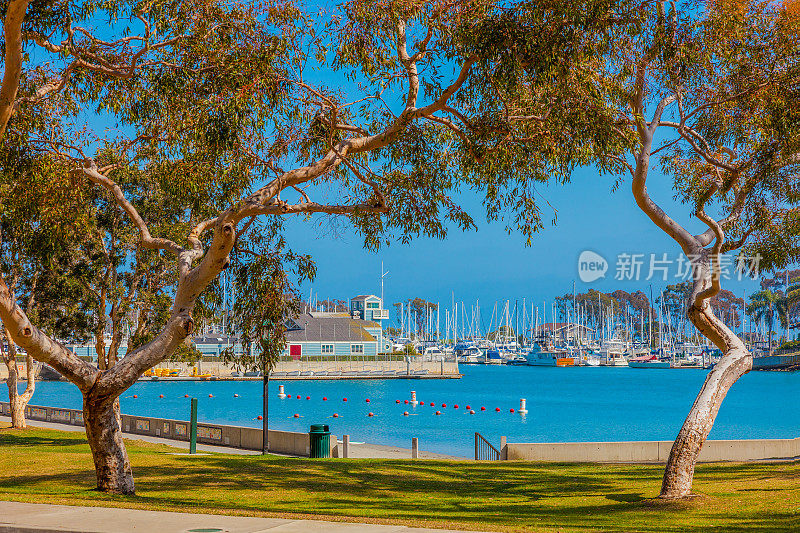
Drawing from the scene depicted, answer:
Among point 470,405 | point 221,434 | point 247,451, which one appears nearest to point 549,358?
point 470,405

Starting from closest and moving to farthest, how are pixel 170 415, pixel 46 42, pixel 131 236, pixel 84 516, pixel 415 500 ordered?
pixel 84 516 → pixel 46 42 → pixel 415 500 → pixel 131 236 → pixel 170 415

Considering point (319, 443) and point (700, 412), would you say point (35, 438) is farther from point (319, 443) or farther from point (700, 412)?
point (700, 412)

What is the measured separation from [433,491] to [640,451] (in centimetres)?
973

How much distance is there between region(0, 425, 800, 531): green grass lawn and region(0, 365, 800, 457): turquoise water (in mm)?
19789

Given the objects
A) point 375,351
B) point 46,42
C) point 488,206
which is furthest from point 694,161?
point 375,351

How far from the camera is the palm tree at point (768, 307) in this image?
536 feet

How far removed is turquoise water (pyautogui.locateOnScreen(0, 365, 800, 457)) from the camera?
49812mm

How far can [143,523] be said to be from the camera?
31.4ft

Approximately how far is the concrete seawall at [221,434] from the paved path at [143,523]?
48.4 ft

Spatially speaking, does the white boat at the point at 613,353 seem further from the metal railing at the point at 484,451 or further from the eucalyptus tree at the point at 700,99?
the eucalyptus tree at the point at 700,99

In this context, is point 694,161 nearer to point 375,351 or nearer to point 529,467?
point 529,467

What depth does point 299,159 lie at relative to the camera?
641 inches

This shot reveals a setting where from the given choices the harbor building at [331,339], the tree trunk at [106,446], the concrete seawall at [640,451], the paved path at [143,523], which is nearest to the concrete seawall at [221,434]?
the concrete seawall at [640,451]

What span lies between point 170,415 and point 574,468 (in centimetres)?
4694
